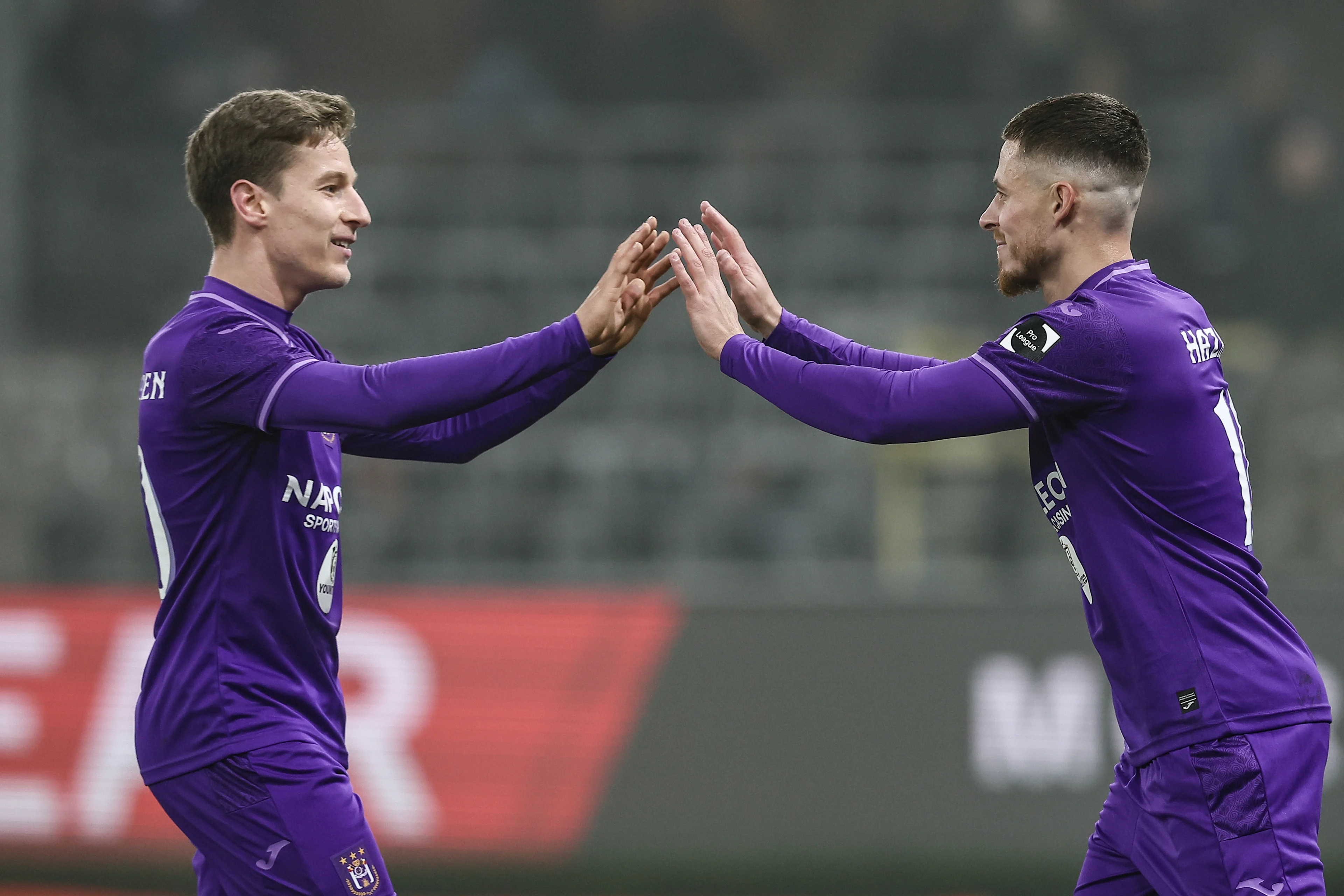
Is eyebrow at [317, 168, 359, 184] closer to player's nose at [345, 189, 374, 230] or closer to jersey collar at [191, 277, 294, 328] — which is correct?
player's nose at [345, 189, 374, 230]

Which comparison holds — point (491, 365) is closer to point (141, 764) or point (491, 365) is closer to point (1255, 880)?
point (141, 764)

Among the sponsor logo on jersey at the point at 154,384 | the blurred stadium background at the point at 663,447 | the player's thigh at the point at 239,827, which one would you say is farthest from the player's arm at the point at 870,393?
the blurred stadium background at the point at 663,447

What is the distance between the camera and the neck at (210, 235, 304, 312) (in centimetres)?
353

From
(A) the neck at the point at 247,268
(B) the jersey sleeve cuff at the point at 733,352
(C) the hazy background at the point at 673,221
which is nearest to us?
(A) the neck at the point at 247,268

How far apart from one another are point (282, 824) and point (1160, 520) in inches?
74.3

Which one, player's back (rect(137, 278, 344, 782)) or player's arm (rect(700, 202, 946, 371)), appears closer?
player's back (rect(137, 278, 344, 782))

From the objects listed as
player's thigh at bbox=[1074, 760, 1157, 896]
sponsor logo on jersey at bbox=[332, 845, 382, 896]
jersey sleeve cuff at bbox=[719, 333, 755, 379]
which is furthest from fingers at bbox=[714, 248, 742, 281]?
sponsor logo on jersey at bbox=[332, 845, 382, 896]

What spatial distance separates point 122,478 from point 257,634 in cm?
727

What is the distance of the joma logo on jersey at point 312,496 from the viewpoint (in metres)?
3.40

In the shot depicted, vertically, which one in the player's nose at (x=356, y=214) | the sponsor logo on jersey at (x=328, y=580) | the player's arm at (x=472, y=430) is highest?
the player's nose at (x=356, y=214)

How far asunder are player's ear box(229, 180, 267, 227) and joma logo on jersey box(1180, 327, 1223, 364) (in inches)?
78.2

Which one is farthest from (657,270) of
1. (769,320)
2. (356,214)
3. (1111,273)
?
(1111,273)

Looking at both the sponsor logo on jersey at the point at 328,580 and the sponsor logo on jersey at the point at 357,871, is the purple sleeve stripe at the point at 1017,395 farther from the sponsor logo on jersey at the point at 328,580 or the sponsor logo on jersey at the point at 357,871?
the sponsor logo on jersey at the point at 357,871

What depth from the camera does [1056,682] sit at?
7.12 metres
